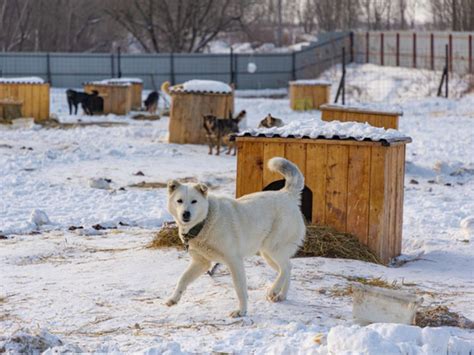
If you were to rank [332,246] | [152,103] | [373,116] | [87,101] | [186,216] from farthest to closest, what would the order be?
1. [152,103]
2. [87,101]
3. [373,116]
4. [332,246]
5. [186,216]

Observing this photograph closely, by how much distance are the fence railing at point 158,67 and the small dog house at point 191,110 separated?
19.1 metres

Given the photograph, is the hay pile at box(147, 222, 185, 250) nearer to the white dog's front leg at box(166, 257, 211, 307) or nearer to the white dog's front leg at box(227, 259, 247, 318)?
→ the white dog's front leg at box(166, 257, 211, 307)

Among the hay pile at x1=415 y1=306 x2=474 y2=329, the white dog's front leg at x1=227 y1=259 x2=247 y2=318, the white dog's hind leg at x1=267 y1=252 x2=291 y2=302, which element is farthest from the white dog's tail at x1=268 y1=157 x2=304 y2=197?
the hay pile at x1=415 y1=306 x2=474 y2=329

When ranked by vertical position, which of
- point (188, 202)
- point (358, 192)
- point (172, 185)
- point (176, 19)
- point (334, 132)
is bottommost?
point (358, 192)

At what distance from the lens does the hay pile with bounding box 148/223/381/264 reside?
840cm

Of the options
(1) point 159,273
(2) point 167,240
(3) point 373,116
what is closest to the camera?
(1) point 159,273

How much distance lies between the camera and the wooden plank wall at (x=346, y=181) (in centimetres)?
873

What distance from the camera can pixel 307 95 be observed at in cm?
2898

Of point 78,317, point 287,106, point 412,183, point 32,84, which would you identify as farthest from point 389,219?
point 287,106

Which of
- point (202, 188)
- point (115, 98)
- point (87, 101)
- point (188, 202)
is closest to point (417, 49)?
point (115, 98)

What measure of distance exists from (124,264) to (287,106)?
22.4 m

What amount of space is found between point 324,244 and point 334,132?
115cm

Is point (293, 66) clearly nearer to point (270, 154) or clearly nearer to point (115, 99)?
point (115, 99)

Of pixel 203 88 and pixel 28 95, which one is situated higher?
pixel 203 88
